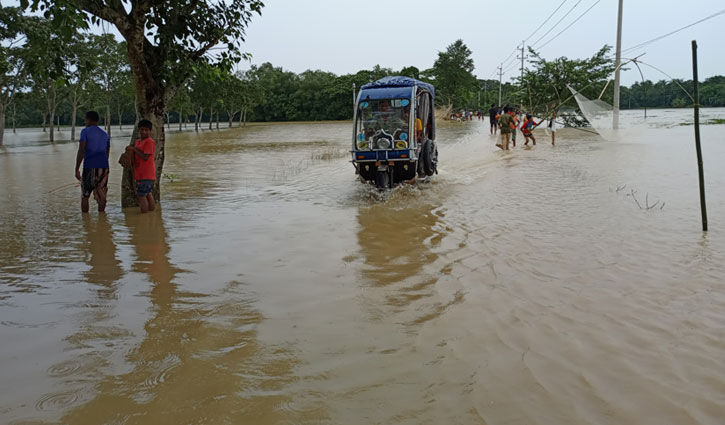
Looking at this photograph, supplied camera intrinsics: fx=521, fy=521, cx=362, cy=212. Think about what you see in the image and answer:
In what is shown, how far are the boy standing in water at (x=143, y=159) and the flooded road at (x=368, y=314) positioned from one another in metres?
0.52

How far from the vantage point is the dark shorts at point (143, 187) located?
8.80 meters

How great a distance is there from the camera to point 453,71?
68375 millimetres

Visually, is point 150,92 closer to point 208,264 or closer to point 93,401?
point 208,264

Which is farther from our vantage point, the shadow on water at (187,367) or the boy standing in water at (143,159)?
A: the boy standing in water at (143,159)

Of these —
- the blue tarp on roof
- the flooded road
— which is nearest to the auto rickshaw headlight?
the blue tarp on roof

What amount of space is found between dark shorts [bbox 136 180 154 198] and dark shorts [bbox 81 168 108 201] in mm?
642

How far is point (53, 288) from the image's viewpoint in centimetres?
514

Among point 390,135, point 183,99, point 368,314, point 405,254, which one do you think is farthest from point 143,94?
point 183,99

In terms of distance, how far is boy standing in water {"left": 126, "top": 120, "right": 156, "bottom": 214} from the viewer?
8.59 meters

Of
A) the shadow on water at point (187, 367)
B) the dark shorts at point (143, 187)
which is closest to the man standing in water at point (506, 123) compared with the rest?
the dark shorts at point (143, 187)

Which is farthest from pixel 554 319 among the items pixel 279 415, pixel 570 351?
pixel 279 415

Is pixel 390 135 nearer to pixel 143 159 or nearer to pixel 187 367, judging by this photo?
pixel 143 159

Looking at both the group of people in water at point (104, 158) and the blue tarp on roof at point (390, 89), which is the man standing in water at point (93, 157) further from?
the blue tarp on roof at point (390, 89)

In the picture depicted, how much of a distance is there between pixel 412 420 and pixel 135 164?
7.39 m
